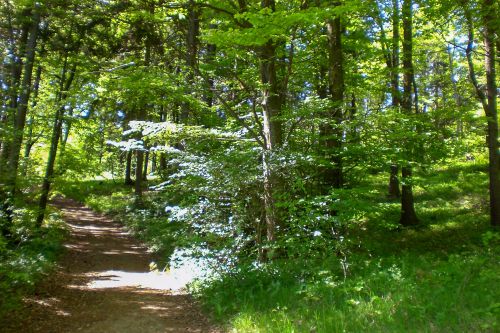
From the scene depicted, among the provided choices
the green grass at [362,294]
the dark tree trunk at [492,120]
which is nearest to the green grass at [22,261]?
the green grass at [362,294]

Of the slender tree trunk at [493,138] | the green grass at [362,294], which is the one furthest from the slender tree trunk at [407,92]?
the green grass at [362,294]

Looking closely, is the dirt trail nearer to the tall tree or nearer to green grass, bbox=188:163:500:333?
green grass, bbox=188:163:500:333

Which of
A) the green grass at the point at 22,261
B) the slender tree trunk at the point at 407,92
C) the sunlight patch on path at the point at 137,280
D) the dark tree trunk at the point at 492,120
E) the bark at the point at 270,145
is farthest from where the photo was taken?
the slender tree trunk at the point at 407,92

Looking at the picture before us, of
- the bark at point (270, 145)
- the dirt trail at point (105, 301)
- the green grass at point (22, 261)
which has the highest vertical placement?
the bark at point (270, 145)

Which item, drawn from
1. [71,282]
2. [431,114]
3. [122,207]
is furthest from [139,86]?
[122,207]

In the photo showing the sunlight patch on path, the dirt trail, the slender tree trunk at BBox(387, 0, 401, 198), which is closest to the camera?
the dirt trail

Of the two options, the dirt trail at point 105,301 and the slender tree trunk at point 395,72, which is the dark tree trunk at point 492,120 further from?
the dirt trail at point 105,301

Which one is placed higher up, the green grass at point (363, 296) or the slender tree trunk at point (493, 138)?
the slender tree trunk at point (493, 138)

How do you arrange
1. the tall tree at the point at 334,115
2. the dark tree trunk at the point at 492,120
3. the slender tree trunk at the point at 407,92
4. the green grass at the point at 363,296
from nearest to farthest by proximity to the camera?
the green grass at the point at 363,296
the tall tree at the point at 334,115
the dark tree trunk at the point at 492,120
the slender tree trunk at the point at 407,92

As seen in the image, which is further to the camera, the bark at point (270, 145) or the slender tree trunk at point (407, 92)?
the slender tree trunk at point (407, 92)

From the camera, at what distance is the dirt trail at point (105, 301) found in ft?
21.6

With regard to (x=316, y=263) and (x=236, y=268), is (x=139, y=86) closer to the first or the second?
(x=236, y=268)

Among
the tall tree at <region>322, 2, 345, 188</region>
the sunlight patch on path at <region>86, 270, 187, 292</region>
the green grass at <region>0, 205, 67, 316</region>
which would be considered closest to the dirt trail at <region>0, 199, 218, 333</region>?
the sunlight patch on path at <region>86, 270, 187, 292</region>

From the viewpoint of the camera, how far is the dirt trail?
21.6ft
